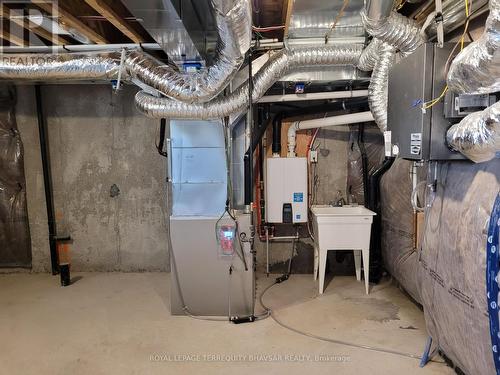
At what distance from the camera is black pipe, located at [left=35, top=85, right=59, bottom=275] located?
3.70m

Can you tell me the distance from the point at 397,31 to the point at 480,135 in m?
0.88

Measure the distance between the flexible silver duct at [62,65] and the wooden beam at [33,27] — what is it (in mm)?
188

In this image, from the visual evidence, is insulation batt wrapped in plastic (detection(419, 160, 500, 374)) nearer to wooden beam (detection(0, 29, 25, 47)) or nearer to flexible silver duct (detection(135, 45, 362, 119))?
flexible silver duct (detection(135, 45, 362, 119))

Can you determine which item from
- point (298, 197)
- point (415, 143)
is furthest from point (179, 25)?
point (298, 197)

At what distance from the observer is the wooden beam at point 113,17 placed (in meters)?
1.95

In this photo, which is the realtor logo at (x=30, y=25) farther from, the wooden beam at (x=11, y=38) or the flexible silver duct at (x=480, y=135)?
the flexible silver duct at (x=480, y=135)

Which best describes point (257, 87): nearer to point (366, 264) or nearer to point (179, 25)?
point (179, 25)

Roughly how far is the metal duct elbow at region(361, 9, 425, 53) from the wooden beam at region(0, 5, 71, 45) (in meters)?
2.15

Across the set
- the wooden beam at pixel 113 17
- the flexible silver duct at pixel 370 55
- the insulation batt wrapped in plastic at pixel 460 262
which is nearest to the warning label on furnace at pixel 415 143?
the insulation batt wrapped in plastic at pixel 460 262

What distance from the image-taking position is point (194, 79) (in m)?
2.38

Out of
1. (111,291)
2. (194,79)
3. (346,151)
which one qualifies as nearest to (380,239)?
(346,151)

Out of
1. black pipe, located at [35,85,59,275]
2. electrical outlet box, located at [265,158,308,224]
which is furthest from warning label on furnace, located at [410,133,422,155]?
black pipe, located at [35,85,59,275]

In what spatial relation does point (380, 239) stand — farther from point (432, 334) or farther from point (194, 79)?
point (194, 79)

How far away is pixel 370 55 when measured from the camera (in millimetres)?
2320
